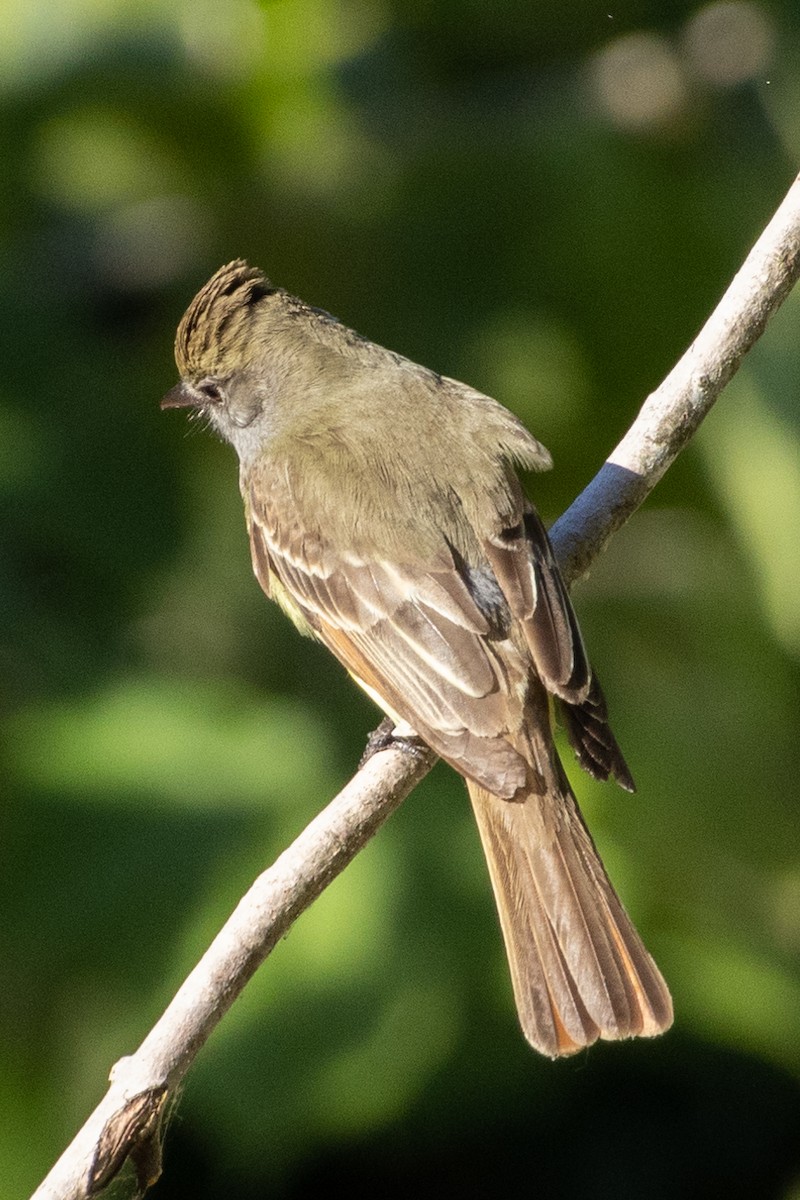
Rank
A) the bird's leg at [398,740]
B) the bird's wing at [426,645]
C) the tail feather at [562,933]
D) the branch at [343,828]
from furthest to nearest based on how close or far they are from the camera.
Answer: the bird's leg at [398,740]
the bird's wing at [426,645]
the tail feather at [562,933]
the branch at [343,828]

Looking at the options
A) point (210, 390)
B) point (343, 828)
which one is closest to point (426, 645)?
point (343, 828)

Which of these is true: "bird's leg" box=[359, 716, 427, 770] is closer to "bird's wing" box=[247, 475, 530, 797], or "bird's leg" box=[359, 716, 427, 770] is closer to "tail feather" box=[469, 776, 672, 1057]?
"bird's wing" box=[247, 475, 530, 797]

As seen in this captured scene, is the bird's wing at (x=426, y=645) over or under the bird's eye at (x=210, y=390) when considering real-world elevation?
over

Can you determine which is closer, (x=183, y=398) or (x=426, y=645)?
(x=426, y=645)

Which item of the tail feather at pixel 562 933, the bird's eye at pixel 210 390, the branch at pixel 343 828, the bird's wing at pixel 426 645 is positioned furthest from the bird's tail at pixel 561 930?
the bird's eye at pixel 210 390

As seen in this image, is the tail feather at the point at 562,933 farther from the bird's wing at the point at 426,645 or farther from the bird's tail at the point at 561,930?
the bird's wing at the point at 426,645

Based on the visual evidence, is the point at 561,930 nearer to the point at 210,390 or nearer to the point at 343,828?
the point at 343,828

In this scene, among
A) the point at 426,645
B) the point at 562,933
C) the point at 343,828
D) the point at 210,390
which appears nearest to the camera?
the point at 343,828
